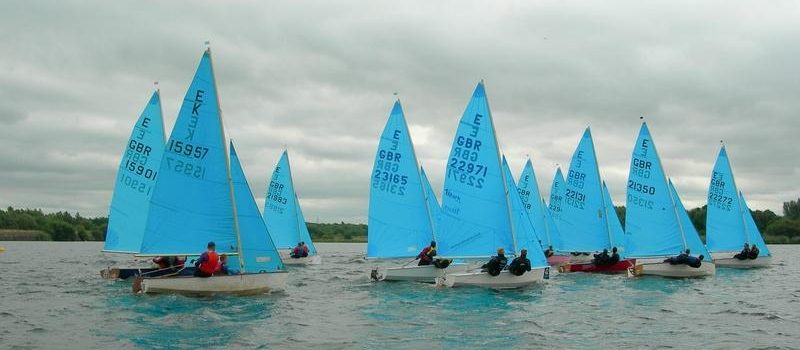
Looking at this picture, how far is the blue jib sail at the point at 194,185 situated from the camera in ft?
75.3

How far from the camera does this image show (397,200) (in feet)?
101

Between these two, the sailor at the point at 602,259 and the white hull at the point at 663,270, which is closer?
the white hull at the point at 663,270

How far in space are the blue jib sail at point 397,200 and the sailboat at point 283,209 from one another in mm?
14422

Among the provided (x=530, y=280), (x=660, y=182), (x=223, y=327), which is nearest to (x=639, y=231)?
(x=660, y=182)

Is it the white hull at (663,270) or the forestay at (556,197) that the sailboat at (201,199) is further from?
the forestay at (556,197)

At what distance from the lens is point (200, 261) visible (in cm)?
2158

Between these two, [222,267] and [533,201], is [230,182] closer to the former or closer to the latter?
[222,267]

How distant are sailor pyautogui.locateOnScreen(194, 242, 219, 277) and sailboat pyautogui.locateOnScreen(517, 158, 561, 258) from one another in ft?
85.0

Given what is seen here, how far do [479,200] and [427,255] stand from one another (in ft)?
9.73

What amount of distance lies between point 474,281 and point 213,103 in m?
9.18

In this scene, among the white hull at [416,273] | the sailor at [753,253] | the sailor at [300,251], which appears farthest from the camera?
the sailor at [300,251]

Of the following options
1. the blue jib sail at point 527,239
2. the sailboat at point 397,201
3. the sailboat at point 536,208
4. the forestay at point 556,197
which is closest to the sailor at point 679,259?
the blue jib sail at point 527,239

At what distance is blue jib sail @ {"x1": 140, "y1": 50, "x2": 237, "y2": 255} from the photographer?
22938mm

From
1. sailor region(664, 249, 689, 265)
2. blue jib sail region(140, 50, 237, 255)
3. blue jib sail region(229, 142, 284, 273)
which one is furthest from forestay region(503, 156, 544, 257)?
blue jib sail region(140, 50, 237, 255)
